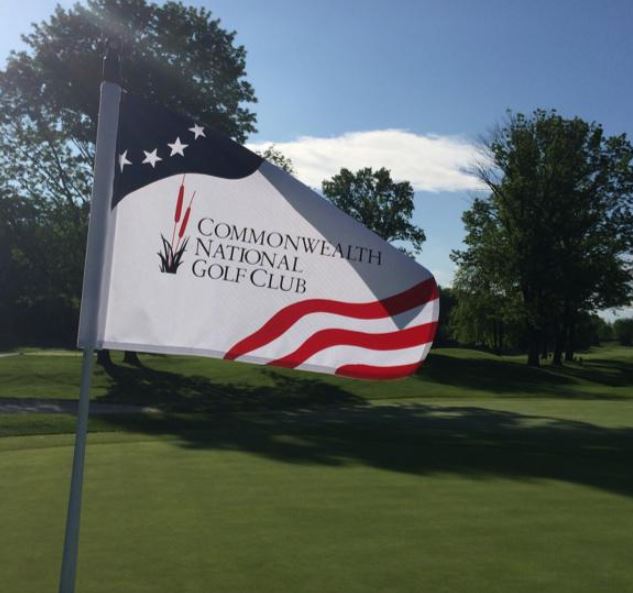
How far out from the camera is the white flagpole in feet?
13.4

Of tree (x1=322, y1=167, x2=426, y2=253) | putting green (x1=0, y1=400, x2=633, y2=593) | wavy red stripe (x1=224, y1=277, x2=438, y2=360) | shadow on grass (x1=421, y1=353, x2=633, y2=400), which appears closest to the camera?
wavy red stripe (x1=224, y1=277, x2=438, y2=360)

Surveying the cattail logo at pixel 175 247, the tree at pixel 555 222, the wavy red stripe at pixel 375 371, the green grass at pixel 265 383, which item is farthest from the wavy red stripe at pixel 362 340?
the tree at pixel 555 222

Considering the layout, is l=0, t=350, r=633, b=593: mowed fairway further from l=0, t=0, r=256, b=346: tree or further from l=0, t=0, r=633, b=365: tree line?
l=0, t=0, r=256, b=346: tree

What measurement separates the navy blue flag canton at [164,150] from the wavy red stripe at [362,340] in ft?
3.87

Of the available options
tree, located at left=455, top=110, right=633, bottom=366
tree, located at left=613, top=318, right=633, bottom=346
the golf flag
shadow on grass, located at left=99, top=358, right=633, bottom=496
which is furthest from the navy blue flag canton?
tree, located at left=613, top=318, right=633, bottom=346

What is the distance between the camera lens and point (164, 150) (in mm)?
4730

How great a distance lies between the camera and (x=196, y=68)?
108ft

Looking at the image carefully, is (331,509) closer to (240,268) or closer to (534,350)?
(240,268)

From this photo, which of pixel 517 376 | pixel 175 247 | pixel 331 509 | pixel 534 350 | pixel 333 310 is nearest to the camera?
pixel 175 247

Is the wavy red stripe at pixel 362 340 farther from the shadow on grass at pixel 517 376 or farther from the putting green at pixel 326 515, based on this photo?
the shadow on grass at pixel 517 376

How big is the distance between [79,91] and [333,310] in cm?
2970

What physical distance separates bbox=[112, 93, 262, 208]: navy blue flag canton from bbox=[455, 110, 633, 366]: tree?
1617 inches

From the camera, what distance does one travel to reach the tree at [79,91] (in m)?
31.6

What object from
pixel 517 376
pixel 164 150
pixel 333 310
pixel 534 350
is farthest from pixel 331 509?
pixel 534 350
